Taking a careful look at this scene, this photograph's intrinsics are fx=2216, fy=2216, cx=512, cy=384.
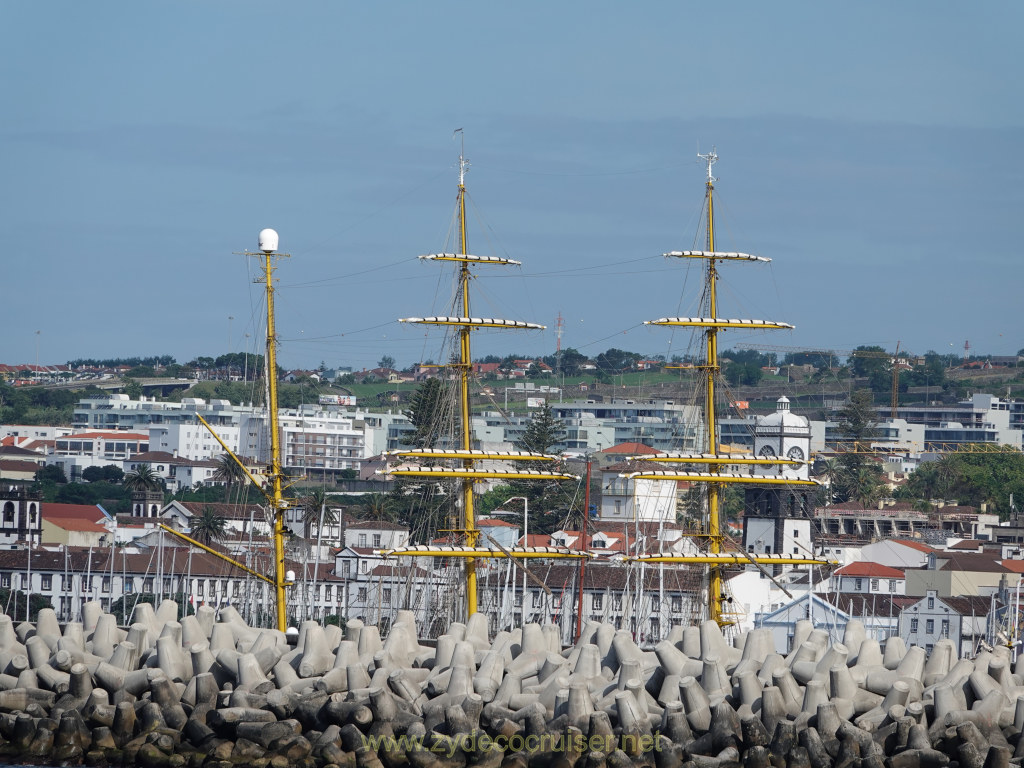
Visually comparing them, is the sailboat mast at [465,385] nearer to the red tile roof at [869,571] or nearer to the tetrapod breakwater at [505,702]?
the tetrapod breakwater at [505,702]

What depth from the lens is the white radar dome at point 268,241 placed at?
4759 cm

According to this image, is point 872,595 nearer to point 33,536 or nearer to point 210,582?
point 210,582

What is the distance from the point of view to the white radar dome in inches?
1874

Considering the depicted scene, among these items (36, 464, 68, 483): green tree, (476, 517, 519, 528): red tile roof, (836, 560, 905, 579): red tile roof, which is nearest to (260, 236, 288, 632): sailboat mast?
(836, 560, 905, 579): red tile roof

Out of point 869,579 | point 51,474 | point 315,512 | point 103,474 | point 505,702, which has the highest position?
point 505,702


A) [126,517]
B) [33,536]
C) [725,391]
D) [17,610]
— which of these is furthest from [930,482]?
[725,391]

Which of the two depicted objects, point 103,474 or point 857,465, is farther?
point 103,474

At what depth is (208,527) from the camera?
4478 inches

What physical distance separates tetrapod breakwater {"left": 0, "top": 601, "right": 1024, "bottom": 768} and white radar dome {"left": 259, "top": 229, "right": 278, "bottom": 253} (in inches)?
422

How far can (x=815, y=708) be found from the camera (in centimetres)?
3359

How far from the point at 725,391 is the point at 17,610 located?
4078 centimetres

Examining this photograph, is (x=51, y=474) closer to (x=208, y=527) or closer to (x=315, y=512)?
(x=208, y=527)

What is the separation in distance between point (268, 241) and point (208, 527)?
67.8 m

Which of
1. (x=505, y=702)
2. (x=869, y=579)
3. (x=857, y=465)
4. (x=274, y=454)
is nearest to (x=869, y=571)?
(x=869, y=579)
